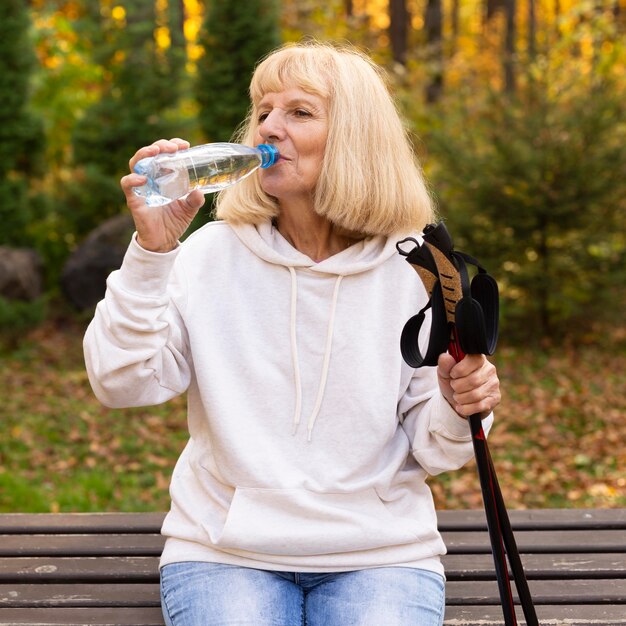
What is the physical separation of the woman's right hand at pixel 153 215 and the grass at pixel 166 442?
328 cm

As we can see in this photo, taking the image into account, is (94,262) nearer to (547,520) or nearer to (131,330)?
(547,520)

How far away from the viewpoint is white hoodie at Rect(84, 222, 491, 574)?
219 cm

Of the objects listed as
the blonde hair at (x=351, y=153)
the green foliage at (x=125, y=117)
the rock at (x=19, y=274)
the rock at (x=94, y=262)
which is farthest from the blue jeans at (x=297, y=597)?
the green foliage at (x=125, y=117)

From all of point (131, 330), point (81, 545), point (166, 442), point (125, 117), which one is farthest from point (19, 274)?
point (131, 330)

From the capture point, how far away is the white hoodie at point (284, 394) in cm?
219

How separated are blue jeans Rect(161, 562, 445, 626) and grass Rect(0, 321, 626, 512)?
3.00m

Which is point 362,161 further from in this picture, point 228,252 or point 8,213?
point 8,213

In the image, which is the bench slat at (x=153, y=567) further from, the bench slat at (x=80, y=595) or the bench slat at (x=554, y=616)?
the bench slat at (x=554, y=616)

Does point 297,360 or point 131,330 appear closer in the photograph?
point 131,330

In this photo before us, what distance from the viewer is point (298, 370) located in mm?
2324

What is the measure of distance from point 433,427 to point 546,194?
6653 millimetres

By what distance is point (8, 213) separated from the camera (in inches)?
359

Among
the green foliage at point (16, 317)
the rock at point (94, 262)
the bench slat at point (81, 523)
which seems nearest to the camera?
the bench slat at point (81, 523)

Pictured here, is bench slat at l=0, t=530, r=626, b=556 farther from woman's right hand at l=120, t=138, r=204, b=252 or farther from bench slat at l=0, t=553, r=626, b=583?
woman's right hand at l=120, t=138, r=204, b=252
